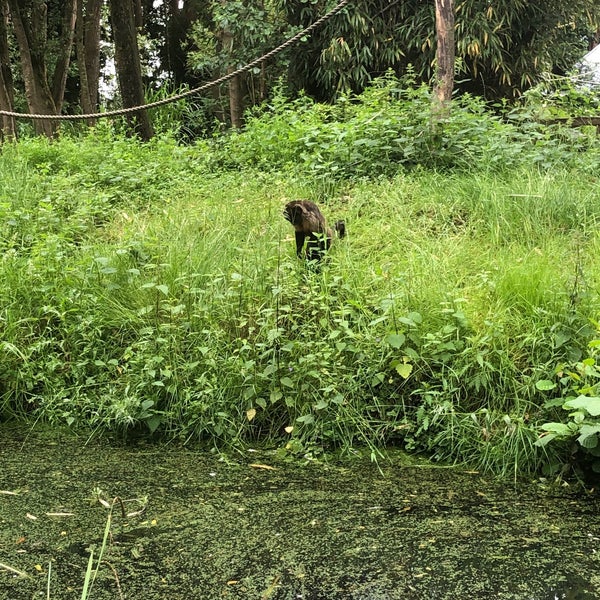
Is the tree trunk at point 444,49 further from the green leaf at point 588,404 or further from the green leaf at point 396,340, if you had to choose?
the green leaf at point 588,404

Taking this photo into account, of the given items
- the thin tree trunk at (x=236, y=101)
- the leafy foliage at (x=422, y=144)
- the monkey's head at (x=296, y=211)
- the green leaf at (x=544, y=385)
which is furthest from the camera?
the thin tree trunk at (x=236, y=101)

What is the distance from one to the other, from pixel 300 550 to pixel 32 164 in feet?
14.8

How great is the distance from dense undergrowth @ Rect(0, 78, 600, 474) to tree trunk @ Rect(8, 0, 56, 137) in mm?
3267

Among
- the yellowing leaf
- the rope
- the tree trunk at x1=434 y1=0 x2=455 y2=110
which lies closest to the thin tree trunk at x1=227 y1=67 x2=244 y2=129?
the tree trunk at x1=434 y1=0 x2=455 y2=110

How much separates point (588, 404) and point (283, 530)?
3.27 ft

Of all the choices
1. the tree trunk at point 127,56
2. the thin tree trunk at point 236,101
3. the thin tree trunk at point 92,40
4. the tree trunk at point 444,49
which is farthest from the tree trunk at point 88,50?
the tree trunk at point 444,49

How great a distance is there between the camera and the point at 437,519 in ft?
6.58

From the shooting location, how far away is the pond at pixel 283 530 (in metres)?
1.67

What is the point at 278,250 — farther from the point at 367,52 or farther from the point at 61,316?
the point at 367,52

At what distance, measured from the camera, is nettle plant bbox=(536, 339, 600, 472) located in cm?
213

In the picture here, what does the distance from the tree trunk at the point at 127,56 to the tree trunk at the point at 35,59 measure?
3.42 ft

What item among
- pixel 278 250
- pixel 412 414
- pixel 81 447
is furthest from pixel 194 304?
pixel 412 414

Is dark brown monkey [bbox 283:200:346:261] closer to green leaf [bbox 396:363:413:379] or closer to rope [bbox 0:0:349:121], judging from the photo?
green leaf [bbox 396:363:413:379]

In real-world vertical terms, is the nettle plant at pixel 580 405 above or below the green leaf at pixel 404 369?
below
